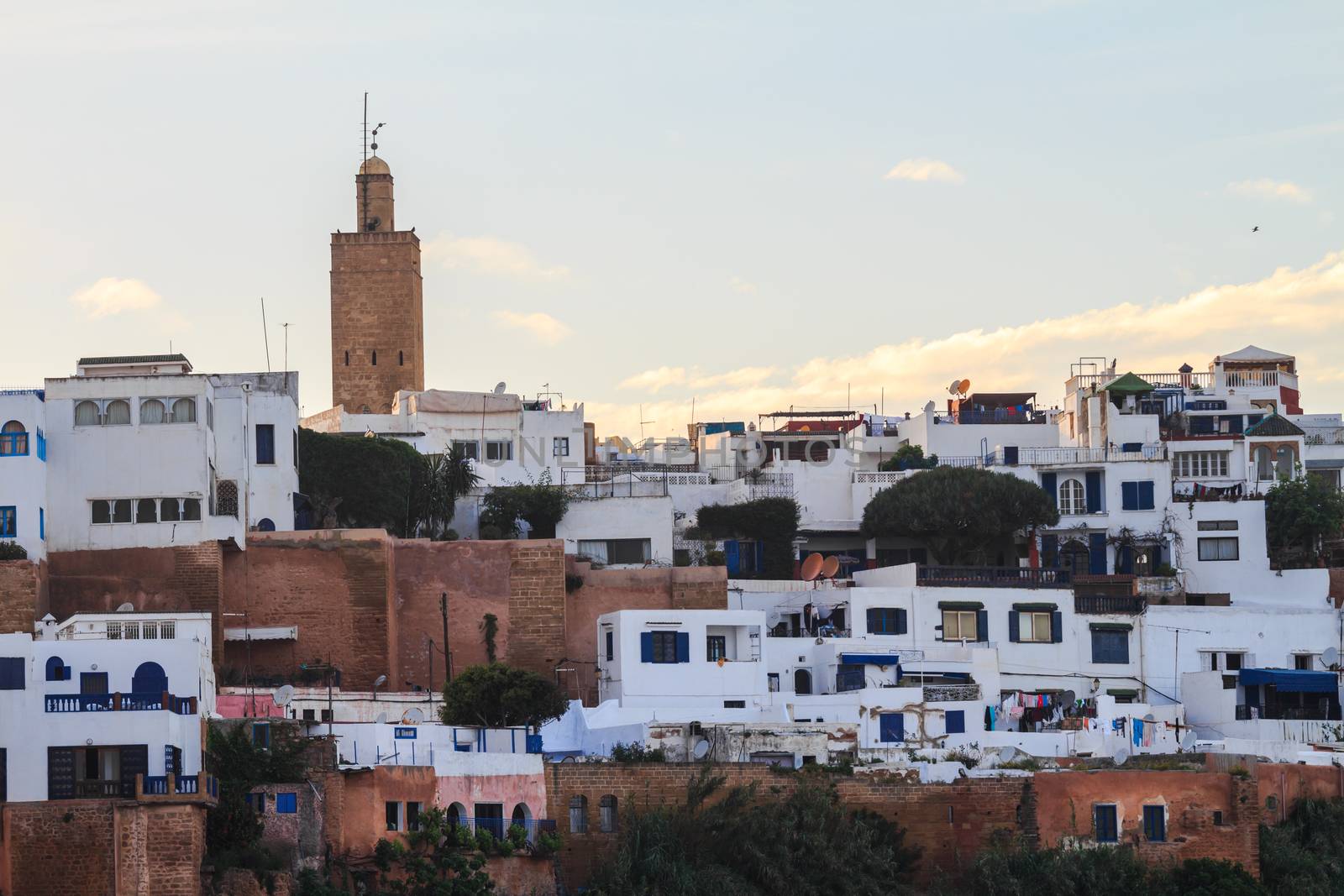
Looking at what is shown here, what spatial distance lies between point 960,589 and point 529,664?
306 inches

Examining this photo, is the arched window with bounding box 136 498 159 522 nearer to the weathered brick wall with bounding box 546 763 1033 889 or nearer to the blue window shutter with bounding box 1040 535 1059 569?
the weathered brick wall with bounding box 546 763 1033 889

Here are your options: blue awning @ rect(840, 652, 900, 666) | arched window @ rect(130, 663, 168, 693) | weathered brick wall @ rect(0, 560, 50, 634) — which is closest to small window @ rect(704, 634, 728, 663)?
blue awning @ rect(840, 652, 900, 666)

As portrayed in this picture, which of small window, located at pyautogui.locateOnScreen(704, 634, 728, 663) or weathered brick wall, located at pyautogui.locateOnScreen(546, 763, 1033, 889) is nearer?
weathered brick wall, located at pyautogui.locateOnScreen(546, 763, 1033, 889)

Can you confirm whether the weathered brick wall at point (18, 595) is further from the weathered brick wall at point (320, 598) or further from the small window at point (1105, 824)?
the small window at point (1105, 824)

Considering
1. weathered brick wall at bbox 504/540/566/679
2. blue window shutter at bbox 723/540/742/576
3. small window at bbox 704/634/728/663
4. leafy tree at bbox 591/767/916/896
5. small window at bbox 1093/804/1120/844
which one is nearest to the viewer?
leafy tree at bbox 591/767/916/896

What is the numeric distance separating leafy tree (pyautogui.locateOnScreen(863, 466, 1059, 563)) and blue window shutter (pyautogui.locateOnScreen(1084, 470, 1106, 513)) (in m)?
0.82

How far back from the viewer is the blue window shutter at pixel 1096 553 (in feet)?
159

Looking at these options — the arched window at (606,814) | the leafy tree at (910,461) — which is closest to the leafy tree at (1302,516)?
the leafy tree at (910,461)

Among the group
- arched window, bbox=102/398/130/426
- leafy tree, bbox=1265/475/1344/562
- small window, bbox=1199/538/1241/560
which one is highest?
arched window, bbox=102/398/130/426

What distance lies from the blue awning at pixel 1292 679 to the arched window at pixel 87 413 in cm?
1971

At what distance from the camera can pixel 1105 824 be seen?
125ft

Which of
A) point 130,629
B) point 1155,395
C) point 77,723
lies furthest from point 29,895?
point 1155,395

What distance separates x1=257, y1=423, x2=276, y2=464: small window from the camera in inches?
1677

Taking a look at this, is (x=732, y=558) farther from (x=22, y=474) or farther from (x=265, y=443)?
(x=22, y=474)
